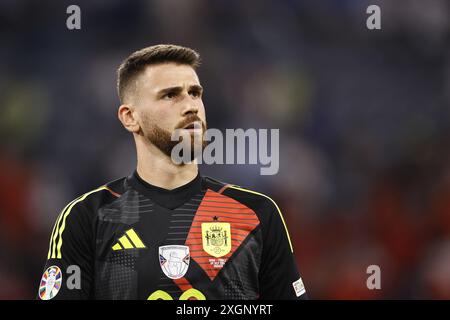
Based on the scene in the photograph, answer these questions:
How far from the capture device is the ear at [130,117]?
347cm

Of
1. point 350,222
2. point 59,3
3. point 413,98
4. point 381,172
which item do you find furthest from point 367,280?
point 59,3

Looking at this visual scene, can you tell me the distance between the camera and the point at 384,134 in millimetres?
6770

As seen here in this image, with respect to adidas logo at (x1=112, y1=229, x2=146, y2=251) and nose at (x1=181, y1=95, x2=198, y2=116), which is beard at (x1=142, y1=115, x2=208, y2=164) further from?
adidas logo at (x1=112, y1=229, x2=146, y2=251)

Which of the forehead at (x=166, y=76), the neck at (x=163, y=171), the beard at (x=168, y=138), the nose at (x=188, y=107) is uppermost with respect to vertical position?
the forehead at (x=166, y=76)

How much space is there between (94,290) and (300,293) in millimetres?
1031

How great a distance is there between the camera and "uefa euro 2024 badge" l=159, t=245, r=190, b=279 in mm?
3100

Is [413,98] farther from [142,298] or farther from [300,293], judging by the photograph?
[142,298]

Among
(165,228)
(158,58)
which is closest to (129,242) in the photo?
(165,228)

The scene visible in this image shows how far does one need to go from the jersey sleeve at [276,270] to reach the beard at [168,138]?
51cm

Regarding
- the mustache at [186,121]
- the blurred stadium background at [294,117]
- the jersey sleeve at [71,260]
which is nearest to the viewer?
the jersey sleeve at [71,260]

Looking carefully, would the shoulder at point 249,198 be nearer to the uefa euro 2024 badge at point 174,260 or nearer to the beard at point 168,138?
the beard at point 168,138

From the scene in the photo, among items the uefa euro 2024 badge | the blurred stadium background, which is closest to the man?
the uefa euro 2024 badge

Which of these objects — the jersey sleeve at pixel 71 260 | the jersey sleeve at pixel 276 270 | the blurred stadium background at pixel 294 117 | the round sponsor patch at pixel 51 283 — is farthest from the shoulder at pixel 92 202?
the blurred stadium background at pixel 294 117

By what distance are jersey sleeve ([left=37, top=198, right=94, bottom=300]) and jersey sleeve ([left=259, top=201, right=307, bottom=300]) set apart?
86 cm
